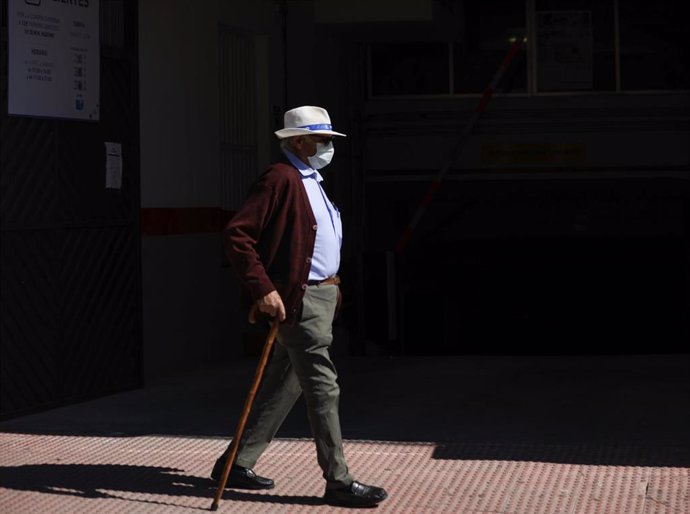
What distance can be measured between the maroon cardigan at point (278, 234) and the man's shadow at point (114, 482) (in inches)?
39.5

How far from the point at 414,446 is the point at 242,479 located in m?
1.57

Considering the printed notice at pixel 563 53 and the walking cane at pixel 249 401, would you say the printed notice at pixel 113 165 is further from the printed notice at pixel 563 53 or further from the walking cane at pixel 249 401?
the printed notice at pixel 563 53

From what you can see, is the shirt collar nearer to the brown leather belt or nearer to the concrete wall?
the brown leather belt

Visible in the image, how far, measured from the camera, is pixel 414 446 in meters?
8.59

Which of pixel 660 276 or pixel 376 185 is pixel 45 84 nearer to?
pixel 376 185

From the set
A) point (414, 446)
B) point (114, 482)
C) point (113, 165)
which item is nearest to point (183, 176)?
point (113, 165)

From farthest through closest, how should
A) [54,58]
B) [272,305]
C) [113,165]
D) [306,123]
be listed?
[113,165] < [54,58] < [306,123] < [272,305]

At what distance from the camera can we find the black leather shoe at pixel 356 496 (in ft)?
22.8

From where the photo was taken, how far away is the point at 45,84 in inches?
398

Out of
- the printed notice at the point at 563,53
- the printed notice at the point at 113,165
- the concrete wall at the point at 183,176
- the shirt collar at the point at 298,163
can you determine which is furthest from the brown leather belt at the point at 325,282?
the printed notice at the point at 563,53

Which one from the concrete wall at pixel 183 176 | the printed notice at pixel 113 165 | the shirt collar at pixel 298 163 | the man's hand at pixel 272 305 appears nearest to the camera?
the man's hand at pixel 272 305

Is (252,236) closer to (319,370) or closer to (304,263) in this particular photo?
(304,263)

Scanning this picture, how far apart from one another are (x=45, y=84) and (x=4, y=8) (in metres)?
0.63

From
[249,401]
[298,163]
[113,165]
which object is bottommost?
[249,401]
